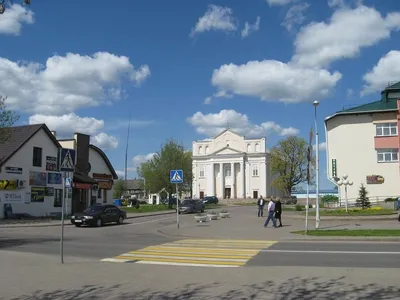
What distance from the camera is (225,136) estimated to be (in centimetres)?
11875

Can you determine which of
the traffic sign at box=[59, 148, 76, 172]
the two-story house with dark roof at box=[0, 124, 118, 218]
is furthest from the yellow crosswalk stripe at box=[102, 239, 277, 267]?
the two-story house with dark roof at box=[0, 124, 118, 218]

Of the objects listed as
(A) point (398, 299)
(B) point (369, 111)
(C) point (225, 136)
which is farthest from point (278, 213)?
(C) point (225, 136)

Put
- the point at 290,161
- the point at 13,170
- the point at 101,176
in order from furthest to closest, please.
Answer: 1. the point at 290,161
2. the point at 101,176
3. the point at 13,170

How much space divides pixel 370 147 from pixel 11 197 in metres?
37.3

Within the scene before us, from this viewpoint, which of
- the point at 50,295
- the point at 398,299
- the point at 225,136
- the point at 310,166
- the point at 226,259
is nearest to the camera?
the point at 398,299

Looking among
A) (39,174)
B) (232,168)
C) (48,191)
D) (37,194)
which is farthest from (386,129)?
(232,168)

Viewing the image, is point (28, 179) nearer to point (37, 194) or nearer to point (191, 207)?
point (37, 194)

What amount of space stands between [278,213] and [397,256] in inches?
541

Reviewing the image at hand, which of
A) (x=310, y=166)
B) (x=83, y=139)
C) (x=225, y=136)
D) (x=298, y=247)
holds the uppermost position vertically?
(x=225, y=136)

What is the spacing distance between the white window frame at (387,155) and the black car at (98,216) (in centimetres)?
3097

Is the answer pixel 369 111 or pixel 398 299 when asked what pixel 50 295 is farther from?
pixel 369 111

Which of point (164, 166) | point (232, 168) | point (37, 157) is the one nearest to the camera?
point (37, 157)

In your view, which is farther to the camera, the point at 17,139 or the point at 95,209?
the point at 17,139

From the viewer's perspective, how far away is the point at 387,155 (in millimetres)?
50312
